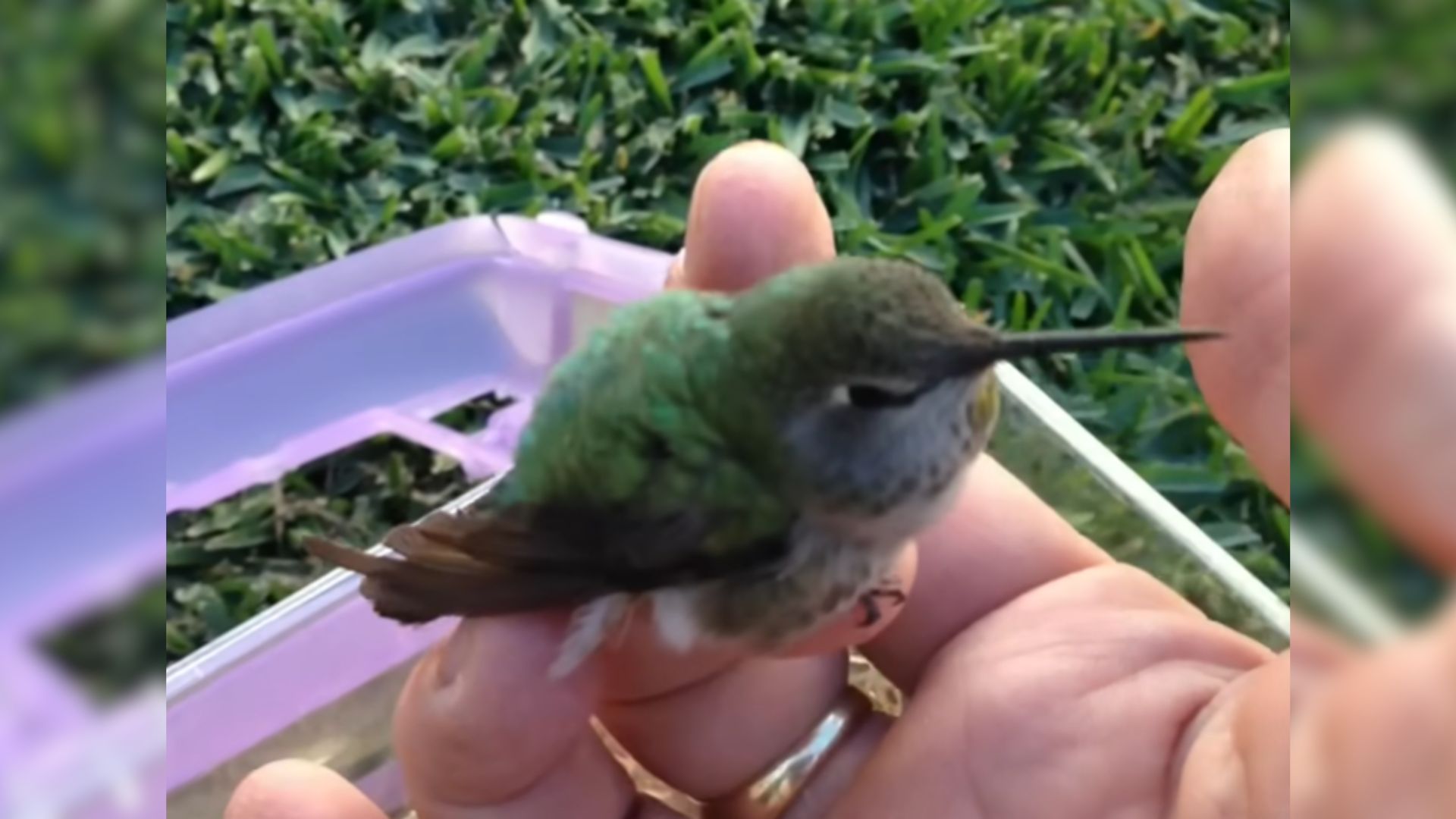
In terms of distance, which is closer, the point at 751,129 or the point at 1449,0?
the point at 1449,0

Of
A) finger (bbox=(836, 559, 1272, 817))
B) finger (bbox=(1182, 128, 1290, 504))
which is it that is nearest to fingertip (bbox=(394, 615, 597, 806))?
finger (bbox=(836, 559, 1272, 817))

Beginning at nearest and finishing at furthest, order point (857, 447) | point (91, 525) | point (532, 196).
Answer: point (91, 525) < point (857, 447) < point (532, 196)

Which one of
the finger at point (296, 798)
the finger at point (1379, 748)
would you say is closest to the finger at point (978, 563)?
the finger at point (296, 798)

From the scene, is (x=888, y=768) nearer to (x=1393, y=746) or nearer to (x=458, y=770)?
(x=458, y=770)

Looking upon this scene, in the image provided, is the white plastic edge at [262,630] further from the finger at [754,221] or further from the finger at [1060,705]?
the finger at [1060,705]

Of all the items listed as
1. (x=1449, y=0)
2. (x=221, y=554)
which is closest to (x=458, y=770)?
(x=221, y=554)

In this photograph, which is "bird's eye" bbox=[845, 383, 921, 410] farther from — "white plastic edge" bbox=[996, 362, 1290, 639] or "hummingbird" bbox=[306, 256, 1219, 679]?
"white plastic edge" bbox=[996, 362, 1290, 639]
